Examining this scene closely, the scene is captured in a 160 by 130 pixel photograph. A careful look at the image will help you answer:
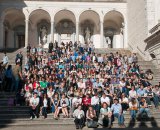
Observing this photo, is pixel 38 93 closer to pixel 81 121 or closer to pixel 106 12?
pixel 81 121

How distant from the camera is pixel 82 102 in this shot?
1572cm

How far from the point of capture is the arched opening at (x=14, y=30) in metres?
35.7

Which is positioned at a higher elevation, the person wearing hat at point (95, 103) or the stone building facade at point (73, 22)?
the stone building facade at point (73, 22)

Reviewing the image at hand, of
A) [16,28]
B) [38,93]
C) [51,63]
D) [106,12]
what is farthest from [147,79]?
[16,28]

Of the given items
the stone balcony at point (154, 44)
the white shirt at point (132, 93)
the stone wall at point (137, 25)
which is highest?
the stone wall at point (137, 25)

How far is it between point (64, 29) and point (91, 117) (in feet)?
77.5

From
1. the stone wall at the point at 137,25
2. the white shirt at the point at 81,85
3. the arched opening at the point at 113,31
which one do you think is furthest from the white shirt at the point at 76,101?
the arched opening at the point at 113,31

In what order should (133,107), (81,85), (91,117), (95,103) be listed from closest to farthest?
(91,117) < (133,107) < (95,103) < (81,85)

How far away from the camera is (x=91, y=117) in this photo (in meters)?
14.4

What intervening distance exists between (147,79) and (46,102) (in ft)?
25.9

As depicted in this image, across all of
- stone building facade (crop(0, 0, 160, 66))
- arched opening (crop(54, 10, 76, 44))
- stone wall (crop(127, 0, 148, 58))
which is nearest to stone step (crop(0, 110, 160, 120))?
stone wall (crop(127, 0, 148, 58))

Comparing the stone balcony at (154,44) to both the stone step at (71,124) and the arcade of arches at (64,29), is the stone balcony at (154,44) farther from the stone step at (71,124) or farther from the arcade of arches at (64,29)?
the arcade of arches at (64,29)

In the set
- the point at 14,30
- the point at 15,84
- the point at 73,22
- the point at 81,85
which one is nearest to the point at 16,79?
the point at 15,84

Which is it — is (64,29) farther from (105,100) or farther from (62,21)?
(105,100)
